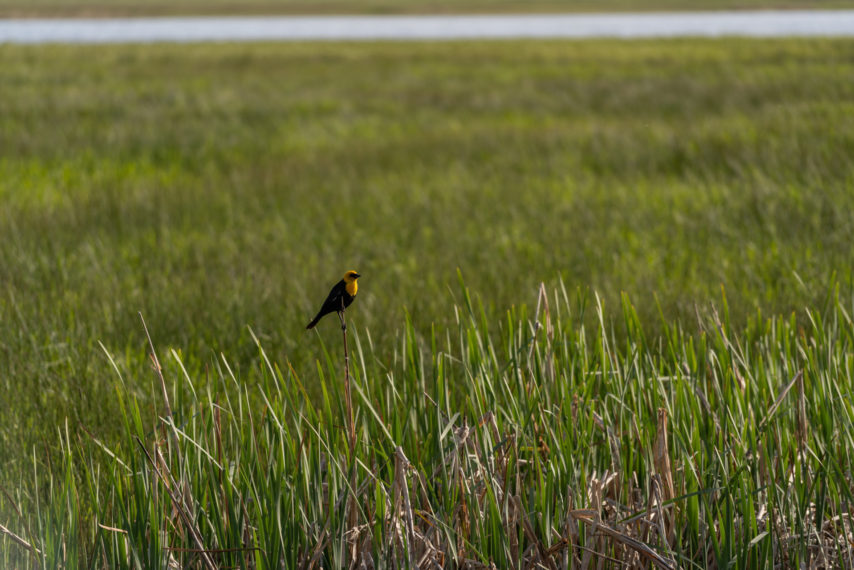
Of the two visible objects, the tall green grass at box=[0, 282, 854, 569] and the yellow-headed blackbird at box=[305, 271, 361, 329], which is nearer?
the yellow-headed blackbird at box=[305, 271, 361, 329]

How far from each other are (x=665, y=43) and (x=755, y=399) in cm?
3540

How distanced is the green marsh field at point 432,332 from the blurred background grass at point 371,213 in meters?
0.04

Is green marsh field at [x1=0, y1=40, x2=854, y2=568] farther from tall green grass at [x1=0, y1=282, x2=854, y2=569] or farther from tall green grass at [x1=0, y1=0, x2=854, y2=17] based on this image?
tall green grass at [x1=0, y1=0, x2=854, y2=17]

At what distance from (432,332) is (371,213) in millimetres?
4466

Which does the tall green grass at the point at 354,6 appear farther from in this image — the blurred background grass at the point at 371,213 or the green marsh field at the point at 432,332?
the green marsh field at the point at 432,332

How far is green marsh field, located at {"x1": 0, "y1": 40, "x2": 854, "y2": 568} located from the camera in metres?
2.10

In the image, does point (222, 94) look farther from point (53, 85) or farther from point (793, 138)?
point (793, 138)

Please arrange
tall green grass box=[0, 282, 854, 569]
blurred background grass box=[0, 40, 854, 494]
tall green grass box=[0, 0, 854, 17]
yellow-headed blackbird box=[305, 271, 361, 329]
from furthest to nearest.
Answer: tall green grass box=[0, 0, 854, 17]
blurred background grass box=[0, 40, 854, 494]
tall green grass box=[0, 282, 854, 569]
yellow-headed blackbird box=[305, 271, 361, 329]

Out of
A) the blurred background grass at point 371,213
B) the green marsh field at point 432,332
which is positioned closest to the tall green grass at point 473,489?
the green marsh field at point 432,332

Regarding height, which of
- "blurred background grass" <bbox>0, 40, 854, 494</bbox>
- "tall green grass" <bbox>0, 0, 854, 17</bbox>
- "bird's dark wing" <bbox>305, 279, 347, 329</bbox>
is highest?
"tall green grass" <bbox>0, 0, 854, 17</bbox>

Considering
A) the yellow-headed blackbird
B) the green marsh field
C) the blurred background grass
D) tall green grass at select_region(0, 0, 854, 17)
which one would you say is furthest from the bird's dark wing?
tall green grass at select_region(0, 0, 854, 17)

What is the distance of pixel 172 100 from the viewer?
15.9 metres

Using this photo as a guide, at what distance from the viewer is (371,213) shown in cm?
711

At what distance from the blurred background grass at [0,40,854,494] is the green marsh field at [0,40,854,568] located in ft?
0.13
